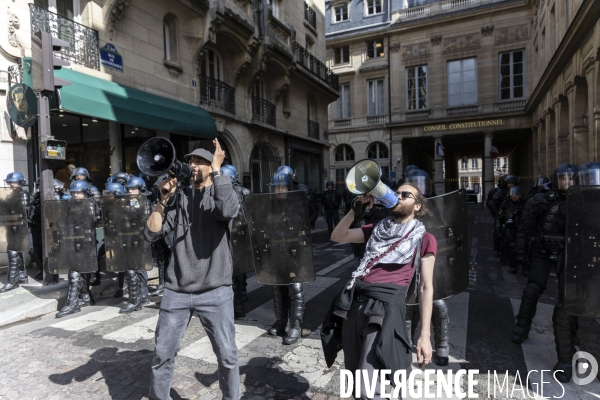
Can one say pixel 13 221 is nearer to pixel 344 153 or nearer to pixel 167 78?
pixel 167 78

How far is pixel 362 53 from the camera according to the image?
3081 cm

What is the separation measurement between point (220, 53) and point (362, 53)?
19167 millimetres

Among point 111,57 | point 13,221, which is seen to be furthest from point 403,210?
point 111,57

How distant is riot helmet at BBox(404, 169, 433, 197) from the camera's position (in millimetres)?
4090

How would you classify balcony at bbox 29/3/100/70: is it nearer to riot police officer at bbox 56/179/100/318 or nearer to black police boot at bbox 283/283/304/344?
riot police officer at bbox 56/179/100/318

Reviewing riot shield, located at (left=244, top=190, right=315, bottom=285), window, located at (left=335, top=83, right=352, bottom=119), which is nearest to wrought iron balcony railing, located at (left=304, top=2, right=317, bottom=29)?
Result: window, located at (left=335, top=83, right=352, bottom=119)

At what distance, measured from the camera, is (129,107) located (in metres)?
9.25

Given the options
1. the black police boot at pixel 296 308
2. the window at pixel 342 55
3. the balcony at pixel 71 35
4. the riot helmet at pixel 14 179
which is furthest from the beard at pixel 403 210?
the window at pixel 342 55

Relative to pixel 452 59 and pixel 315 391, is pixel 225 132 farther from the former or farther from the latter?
pixel 452 59

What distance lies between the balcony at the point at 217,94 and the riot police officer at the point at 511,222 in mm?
9429

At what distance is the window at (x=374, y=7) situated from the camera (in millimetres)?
30641

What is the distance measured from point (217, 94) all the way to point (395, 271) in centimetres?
1259

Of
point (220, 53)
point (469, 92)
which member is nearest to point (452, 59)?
point (469, 92)

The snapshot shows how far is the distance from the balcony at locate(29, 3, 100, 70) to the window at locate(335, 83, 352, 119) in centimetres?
2444
